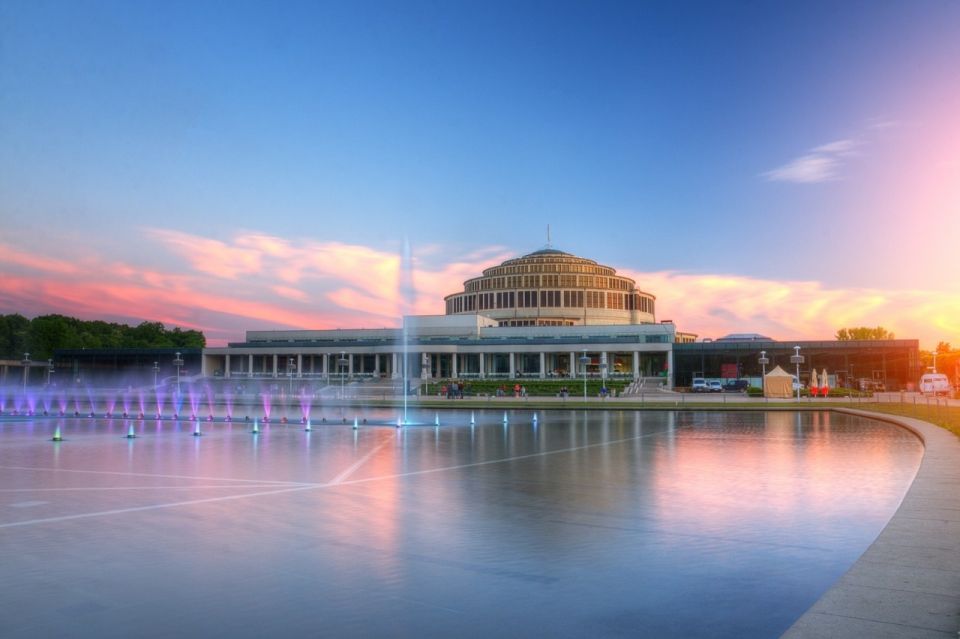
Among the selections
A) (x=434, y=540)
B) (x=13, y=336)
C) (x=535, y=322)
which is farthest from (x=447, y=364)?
(x=434, y=540)

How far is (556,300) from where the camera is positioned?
14362 cm

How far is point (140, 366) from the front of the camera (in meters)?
131

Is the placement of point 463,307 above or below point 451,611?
above

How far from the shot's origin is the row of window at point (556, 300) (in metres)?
144

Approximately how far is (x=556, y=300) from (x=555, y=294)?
118 centimetres

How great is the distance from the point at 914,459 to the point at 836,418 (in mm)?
23232

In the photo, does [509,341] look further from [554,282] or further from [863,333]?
[863,333]

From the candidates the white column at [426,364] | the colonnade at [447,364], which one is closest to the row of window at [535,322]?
the colonnade at [447,364]

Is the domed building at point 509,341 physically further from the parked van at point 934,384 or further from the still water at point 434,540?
the still water at point 434,540

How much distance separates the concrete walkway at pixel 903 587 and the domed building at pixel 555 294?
419 feet

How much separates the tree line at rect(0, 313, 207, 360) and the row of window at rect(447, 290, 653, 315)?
82.6 metres

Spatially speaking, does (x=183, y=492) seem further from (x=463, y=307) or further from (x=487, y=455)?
(x=463, y=307)

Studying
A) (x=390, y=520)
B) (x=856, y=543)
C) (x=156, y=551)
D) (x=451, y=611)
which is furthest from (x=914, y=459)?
(x=156, y=551)

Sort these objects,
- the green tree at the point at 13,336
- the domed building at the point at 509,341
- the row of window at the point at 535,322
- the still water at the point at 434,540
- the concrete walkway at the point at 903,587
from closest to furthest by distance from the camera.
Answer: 1. the concrete walkway at the point at 903,587
2. the still water at the point at 434,540
3. the domed building at the point at 509,341
4. the row of window at the point at 535,322
5. the green tree at the point at 13,336
